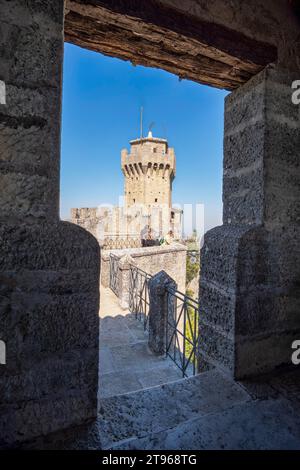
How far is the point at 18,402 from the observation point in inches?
43.1

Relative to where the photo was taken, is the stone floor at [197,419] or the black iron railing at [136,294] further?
the black iron railing at [136,294]

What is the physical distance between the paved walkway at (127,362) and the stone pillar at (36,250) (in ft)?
8.53

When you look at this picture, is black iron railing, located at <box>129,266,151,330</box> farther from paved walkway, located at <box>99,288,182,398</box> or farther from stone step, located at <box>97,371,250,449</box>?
stone step, located at <box>97,371,250,449</box>

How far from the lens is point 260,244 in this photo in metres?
1.67

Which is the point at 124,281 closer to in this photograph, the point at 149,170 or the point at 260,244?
the point at 260,244

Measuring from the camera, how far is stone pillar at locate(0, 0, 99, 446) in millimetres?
1054

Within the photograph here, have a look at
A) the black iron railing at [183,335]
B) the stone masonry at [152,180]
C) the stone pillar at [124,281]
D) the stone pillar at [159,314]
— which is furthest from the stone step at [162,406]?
the stone masonry at [152,180]

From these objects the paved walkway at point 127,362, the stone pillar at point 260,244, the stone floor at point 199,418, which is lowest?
the paved walkway at point 127,362

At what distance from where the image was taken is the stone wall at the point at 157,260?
9.45m

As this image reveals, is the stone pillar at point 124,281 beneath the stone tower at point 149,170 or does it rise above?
beneath

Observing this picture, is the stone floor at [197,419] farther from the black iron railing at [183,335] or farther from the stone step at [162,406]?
the black iron railing at [183,335]

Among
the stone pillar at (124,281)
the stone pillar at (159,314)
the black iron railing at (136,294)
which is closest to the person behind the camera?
the stone pillar at (159,314)

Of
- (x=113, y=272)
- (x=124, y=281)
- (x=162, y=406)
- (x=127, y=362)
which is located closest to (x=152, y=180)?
(x=113, y=272)
